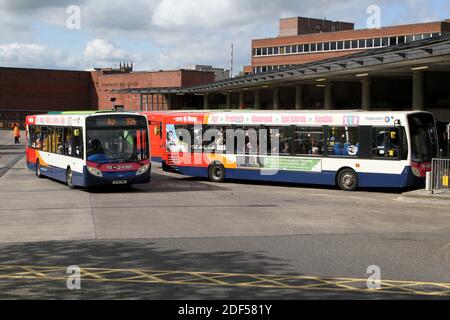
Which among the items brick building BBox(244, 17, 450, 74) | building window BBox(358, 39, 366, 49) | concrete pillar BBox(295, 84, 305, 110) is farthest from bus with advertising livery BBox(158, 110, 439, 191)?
building window BBox(358, 39, 366, 49)

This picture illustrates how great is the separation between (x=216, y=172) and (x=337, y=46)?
79953 millimetres

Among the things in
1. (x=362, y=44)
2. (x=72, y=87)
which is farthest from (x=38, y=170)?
(x=72, y=87)

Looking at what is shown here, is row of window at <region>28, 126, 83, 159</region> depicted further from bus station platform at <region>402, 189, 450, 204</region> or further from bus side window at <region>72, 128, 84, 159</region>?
bus station platform at <region>402, 189, 450, 204</region>

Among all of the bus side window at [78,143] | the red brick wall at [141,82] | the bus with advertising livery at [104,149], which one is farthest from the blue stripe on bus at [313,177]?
the red brick wall at [141,82]

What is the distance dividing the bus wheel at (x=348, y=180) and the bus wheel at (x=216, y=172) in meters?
5.17

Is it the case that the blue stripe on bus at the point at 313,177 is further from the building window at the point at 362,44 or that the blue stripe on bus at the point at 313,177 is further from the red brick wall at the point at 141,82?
the building window at the point at 362,44

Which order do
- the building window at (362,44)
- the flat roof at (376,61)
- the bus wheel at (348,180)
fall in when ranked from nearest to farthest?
1. the bus wheel at (348,180)
2. the flat roof at (376,61)
3. the building window at (362,44)

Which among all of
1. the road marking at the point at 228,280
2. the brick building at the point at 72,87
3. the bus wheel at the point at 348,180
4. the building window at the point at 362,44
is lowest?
the road marking at the point at 228,280

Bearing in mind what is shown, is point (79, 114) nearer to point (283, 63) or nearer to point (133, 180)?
point (133, 180)

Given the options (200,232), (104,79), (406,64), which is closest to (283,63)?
(104,79)

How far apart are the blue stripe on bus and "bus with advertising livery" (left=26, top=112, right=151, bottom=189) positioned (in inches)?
185

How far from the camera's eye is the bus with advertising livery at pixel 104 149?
21.1 m

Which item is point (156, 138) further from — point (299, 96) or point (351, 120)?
point (299, 96)

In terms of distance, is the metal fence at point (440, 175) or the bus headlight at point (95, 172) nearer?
the metal fence at point (440, 175)
